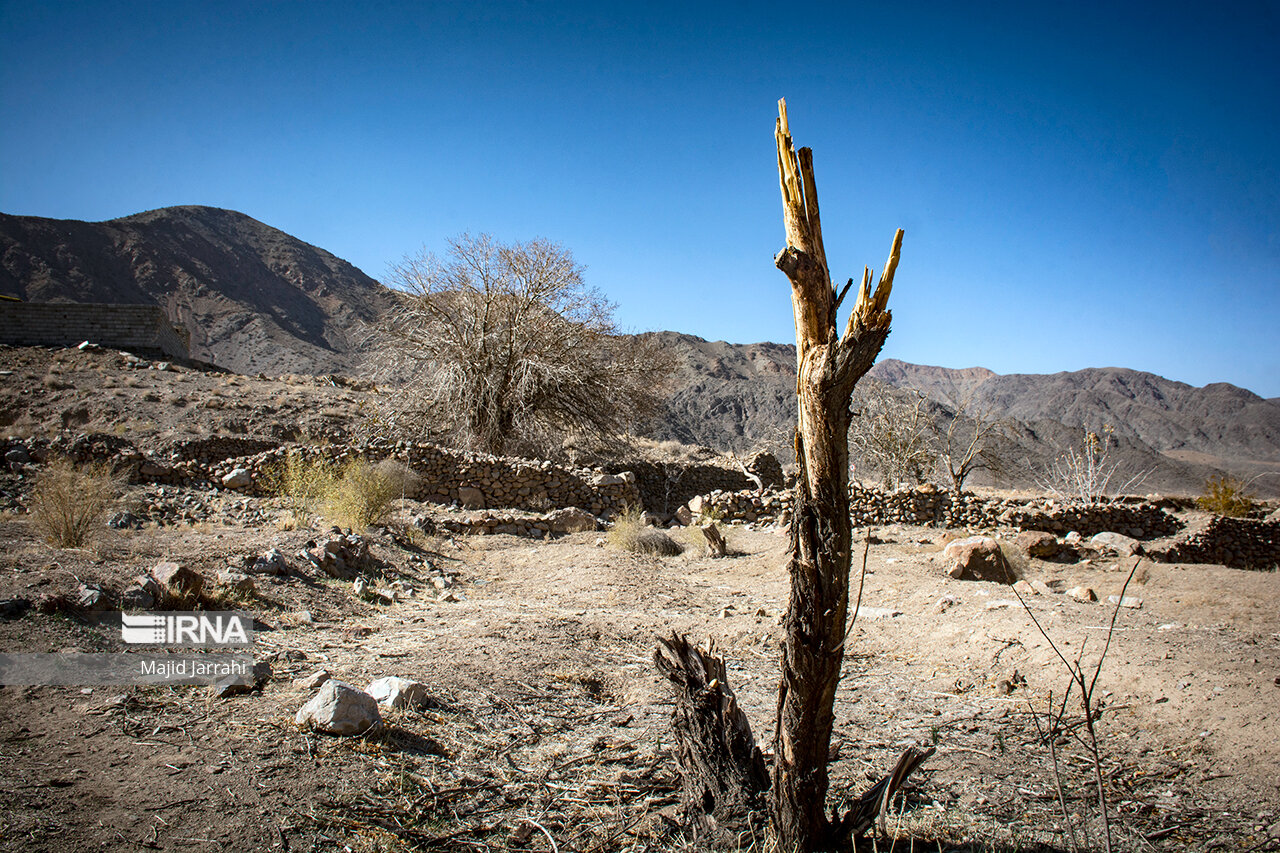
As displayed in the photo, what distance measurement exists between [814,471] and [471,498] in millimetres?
11480

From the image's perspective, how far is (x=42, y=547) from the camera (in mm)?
5246

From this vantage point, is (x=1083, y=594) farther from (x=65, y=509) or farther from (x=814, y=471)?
(x=65, y=509)

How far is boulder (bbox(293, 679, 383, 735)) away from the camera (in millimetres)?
2775

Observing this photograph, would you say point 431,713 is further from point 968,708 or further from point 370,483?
point 370,483

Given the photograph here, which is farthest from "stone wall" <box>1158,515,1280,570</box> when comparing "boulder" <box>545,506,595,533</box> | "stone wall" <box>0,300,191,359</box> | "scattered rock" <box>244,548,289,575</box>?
"stone wall" <box>0,300,191,359</box>

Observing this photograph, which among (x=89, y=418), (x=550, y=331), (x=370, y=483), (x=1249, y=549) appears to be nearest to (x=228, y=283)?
(x=89, y=418)

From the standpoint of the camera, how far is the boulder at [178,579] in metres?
4.33

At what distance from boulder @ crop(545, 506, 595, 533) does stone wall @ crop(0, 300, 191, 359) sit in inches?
748

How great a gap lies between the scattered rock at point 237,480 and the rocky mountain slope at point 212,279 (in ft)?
106

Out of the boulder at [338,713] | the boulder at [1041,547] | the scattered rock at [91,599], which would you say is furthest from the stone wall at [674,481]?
the boulder at [338,713]

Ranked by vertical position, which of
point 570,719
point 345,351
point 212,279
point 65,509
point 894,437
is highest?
point 212,279

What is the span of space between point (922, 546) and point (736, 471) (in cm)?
870

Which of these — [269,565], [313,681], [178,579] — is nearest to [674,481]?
[269,565]

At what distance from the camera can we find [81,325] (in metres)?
21.4
